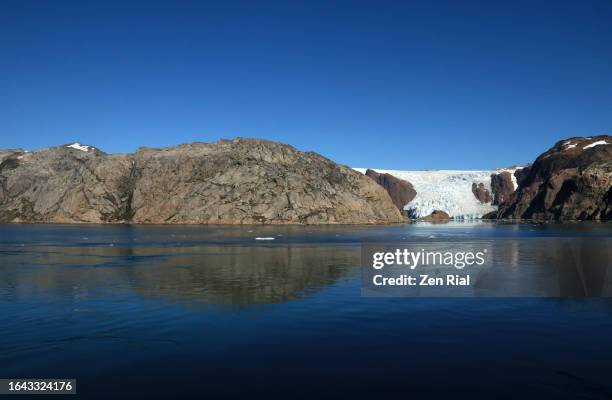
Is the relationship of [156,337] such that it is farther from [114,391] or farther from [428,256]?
[428,256]

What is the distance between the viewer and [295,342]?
685 inches

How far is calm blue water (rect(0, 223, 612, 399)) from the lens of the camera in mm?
13281

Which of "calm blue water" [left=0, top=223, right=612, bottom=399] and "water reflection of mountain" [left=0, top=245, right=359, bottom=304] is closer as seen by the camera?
"calm blue water" [left=0, top=223, right=612, bottom=399]

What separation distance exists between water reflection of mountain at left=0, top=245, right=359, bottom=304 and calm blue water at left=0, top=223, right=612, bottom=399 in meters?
0.33

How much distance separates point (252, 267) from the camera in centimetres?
4156

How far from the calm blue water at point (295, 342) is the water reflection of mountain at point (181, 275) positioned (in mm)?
329

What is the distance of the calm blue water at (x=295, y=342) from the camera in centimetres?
1328

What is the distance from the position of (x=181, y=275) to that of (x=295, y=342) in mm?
20404

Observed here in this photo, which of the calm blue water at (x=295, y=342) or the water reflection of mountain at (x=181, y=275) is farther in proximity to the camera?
the water reflection of mountain at (x=181, y=275)

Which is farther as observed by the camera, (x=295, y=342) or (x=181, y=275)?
(x=181, y=275)

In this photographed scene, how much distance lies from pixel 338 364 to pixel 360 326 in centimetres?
508

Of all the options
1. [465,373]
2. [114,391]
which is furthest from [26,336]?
[465,373]

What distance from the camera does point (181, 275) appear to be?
36000mm

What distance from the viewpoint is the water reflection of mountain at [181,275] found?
28125mm
